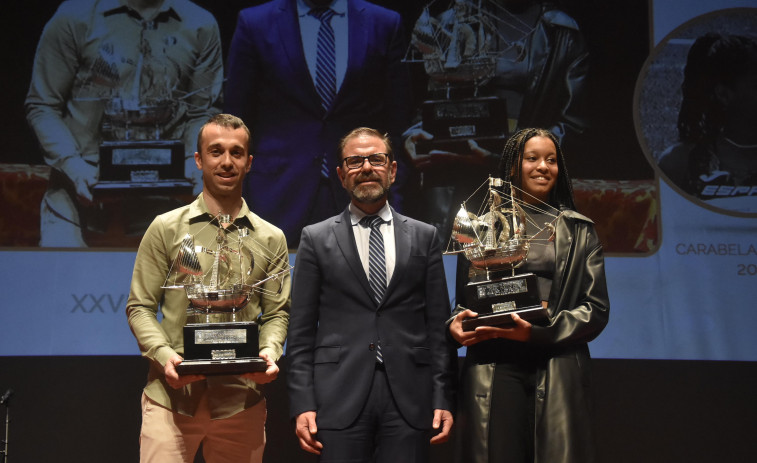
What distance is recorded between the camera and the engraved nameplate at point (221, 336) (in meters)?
2.34

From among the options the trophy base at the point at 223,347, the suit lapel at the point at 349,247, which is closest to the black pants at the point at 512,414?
the suit lapel at the point at 349,247

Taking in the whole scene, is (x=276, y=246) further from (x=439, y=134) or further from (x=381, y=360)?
(x=439, y=134)

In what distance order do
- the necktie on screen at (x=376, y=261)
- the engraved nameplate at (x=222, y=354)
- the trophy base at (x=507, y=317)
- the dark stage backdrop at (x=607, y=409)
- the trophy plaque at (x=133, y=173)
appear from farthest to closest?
1. the trophy plaque at (x=133, y=173)
2. the dark stage backdrop at (x=607, y=409)
3. the necktie on screen at (x=376, y=261)
4. the engraved nameplate at (x=222, y=354)
5. the trophy base at (x=507, y=317)

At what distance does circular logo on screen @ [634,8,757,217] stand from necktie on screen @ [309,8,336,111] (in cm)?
165

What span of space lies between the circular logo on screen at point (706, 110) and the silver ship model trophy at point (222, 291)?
230cm

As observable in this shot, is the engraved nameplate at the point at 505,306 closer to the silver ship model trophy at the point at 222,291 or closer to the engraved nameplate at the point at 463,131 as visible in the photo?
the silver ship model trophy at the point at 222,291

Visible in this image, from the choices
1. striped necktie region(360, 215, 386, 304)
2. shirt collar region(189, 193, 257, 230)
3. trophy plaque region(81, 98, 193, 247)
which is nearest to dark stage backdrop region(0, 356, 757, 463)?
trophy plaque region(81, 98, 193, 247)

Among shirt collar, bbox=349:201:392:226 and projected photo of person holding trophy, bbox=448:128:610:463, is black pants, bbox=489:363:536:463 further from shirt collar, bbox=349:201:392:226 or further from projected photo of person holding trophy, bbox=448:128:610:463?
shirt collar, bbox=349:201:392:226

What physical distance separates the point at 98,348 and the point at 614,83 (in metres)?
3.04

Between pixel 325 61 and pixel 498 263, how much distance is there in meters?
1.94

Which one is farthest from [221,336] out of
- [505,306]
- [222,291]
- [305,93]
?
[305,93]

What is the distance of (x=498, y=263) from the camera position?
92.9 inches

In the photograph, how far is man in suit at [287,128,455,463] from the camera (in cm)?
234

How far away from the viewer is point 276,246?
274 cm
